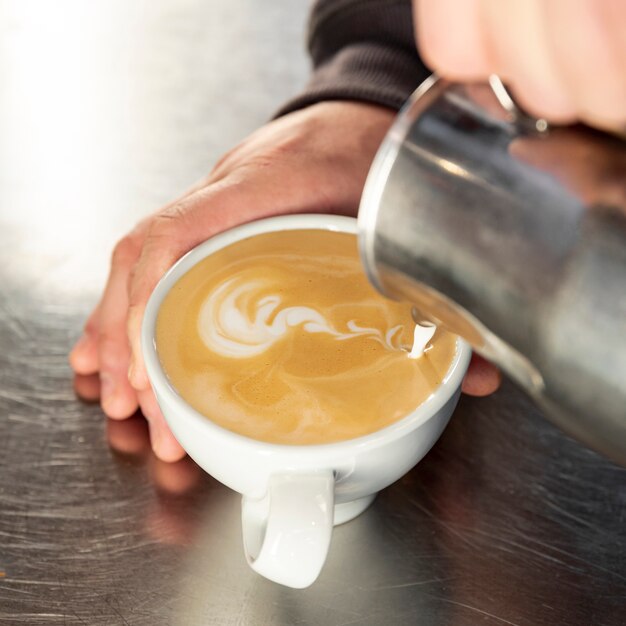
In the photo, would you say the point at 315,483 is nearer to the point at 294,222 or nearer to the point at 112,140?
the point at 294,222

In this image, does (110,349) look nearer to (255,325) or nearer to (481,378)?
(255,325)

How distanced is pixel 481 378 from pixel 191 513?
251 millimetres

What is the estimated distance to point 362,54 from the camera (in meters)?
1.09

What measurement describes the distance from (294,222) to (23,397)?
0.27 metres

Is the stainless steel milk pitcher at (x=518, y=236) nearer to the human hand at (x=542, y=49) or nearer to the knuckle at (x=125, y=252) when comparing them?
the human hand at (x=542, y=49)

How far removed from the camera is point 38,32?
1.30m

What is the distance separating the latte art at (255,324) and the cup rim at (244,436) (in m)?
0.03

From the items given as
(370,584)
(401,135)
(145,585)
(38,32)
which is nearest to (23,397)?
(145,585)

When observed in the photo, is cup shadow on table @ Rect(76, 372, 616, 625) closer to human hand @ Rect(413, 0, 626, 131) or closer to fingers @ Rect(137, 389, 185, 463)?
fingers @ Rect(137, 389, 185, 463)

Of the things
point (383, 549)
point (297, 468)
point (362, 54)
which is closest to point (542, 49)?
point (297, 468)

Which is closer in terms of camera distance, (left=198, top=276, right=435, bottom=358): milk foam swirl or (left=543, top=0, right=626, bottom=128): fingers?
(left=543, top=0, right=626, bottom=128): fingers

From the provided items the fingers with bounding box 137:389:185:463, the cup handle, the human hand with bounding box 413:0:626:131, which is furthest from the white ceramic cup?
the human hand with bounding box 413:0:626:131

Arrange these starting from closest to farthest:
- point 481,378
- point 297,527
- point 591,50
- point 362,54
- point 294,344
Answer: point 591,50 → point 297,527 → point 294,344 → point 481,378 → point 362,54

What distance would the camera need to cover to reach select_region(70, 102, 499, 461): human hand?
77 cm
